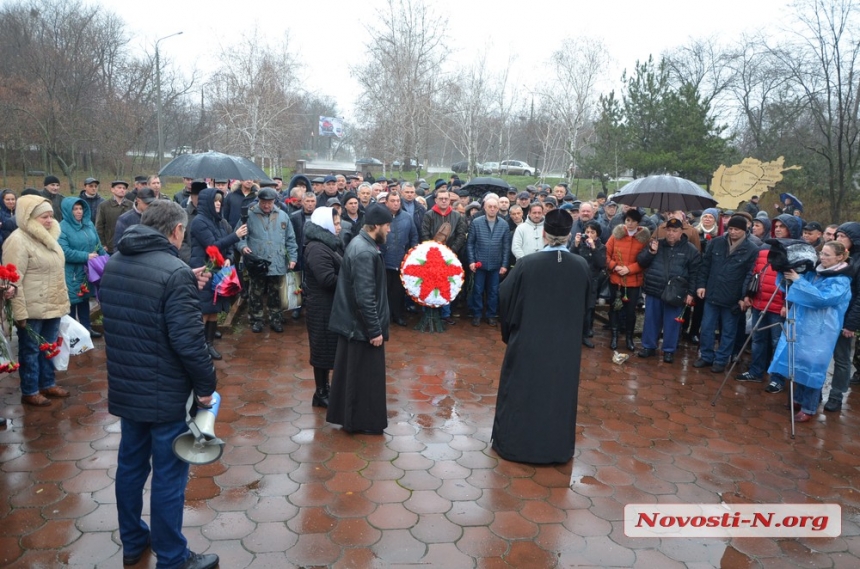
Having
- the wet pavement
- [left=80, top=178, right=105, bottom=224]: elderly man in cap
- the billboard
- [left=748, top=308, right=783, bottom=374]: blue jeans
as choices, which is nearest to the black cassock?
the wet pavement

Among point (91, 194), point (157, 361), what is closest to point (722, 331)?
point (157, 361)

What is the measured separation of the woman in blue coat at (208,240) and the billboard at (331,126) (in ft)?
185

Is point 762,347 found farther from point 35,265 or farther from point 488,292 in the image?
point 35,265

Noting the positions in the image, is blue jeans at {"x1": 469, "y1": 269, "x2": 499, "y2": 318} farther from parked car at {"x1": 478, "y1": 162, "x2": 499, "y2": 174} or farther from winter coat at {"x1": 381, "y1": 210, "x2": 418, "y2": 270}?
parked car at {"x1": 478, "y1": 162, "x2": 499, "y2": 174}

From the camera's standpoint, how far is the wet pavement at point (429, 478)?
11.5 feet

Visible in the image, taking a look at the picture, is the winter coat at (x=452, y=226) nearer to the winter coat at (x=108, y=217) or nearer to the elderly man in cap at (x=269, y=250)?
the elderly man in cap at (x=269, y=250)

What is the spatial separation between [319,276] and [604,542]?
3.14 metres

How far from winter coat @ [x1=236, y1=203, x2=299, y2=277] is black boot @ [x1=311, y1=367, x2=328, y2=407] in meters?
A: 2.69

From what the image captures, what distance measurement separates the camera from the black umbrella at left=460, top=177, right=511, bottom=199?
492 inches

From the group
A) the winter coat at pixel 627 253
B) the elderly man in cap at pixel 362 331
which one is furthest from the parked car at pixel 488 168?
the elderly man in cap at pixel 362 331

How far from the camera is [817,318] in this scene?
5969 millimetres

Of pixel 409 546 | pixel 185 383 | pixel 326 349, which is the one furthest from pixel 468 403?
pixel 185 383

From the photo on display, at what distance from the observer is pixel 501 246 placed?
8750 mm

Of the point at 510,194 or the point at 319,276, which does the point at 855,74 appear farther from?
the point at 319,276
